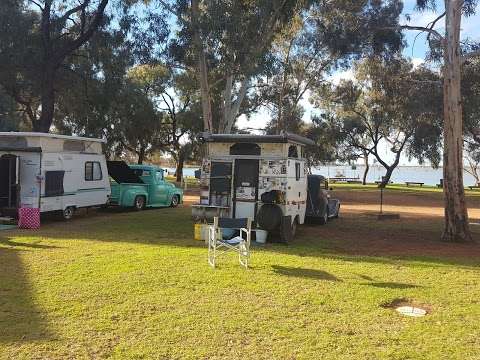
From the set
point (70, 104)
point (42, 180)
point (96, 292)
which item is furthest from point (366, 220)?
point (70, 104)

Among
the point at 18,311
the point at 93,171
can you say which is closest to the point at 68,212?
the point at 93,171

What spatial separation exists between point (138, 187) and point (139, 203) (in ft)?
1.91

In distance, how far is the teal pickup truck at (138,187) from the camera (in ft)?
62.4

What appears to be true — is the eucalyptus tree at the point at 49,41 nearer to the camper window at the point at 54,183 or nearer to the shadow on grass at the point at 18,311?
the camper window at the point at 54,183

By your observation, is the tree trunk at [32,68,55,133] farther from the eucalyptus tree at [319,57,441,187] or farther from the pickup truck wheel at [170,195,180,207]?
the eucalyptus tree at [319,57,441,187]

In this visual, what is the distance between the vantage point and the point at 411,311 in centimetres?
642

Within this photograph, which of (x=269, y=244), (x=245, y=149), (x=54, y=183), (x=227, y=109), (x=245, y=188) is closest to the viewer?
(x=269, y=244)

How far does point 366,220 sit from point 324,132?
97.3 feet

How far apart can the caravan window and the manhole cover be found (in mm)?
12000

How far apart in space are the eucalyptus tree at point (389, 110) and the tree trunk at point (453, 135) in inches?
347

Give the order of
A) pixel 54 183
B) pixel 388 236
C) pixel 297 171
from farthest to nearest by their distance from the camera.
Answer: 1. pixel 54 183
2. pixel 388 236
3. pixel 297 171

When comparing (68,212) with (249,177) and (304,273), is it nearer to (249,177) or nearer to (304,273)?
(249,177)

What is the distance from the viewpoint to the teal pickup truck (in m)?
19.0

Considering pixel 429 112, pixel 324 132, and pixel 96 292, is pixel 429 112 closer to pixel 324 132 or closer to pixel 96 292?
pixel 324 132
